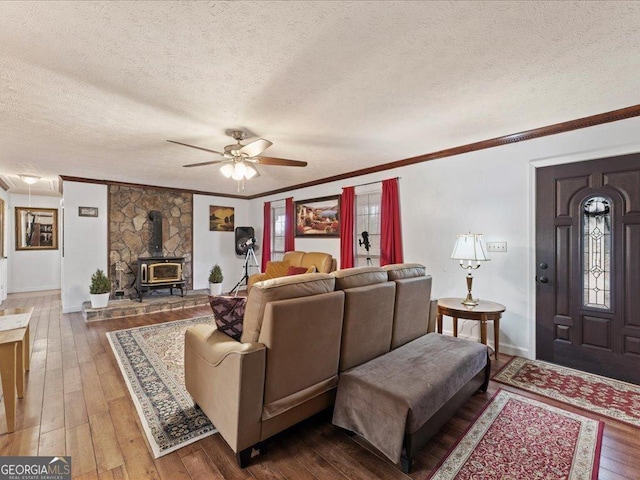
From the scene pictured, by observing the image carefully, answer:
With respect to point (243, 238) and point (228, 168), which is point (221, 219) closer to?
point (243, 238)

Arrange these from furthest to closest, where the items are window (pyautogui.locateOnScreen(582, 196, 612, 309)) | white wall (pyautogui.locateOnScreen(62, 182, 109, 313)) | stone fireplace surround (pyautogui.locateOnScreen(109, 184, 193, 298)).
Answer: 1. stone fireplace surround (pyautogui.locateOnScreen(109, 184, 193, 298))
2. white wall (pyautogui.locateOnScreen(62, 182, 109, 313))
3. window (pyautogui.locateOnScreen(582, 196, 612, 309))

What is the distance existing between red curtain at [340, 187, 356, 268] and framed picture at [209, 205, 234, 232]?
3.41 meters

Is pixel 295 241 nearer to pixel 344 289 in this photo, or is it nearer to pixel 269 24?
pixel 344 289

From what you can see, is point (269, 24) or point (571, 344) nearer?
point (269, 24)

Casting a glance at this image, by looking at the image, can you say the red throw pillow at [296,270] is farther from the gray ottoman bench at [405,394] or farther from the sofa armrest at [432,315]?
the gray ottoman bench at [405,394]

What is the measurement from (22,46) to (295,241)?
15.6 ft

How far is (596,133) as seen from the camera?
9.07 ft

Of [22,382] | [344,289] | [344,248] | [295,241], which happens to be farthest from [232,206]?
[344,289]

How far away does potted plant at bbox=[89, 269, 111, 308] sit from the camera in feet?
16.2

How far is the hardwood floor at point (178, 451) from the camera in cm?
163

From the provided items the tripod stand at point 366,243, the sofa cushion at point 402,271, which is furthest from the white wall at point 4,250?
the sofa cushion at point 402,271

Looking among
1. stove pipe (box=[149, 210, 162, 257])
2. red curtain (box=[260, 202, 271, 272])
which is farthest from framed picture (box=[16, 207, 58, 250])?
red curtain (box=[260, 202, 271, 272])

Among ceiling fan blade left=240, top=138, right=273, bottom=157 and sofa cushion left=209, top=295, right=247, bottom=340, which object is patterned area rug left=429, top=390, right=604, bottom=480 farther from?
ceiling fan blade left=240, top=138, right=273, bottom=157

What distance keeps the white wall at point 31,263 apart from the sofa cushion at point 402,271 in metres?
8.73
